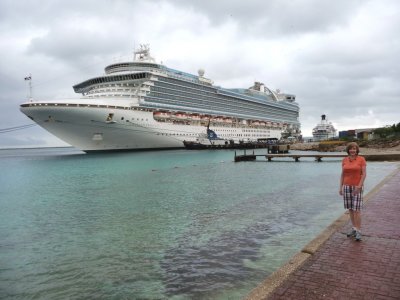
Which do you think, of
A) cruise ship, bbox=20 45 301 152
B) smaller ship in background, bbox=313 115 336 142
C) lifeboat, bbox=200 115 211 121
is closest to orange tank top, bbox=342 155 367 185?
cruise ship, bbox=20 45 301 152

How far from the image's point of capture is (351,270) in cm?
484

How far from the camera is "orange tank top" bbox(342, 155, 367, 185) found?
630 cm

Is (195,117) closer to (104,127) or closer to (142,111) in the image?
(142,111)

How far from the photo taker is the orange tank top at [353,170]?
6.30 metres

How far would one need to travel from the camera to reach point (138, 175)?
24.9 meters

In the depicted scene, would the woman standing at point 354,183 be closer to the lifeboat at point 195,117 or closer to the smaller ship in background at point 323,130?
the lifeboat at point 195,117

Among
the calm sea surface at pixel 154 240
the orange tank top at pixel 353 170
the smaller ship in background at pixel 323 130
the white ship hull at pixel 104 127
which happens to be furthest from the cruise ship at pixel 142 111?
the smaller ship in background at pixel 323 130

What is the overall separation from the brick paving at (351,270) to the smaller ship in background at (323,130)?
12750 cm

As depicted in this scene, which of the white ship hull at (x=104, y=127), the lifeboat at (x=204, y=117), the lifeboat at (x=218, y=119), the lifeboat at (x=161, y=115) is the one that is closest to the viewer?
the white ship hull at (x=104, y=127)

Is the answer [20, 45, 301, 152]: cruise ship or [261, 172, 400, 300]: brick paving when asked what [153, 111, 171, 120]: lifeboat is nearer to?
[20, 45, 301, 152]: cruise ship

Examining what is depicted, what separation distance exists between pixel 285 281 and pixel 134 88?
167 feet

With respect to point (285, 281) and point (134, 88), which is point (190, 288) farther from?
point (134, 88)

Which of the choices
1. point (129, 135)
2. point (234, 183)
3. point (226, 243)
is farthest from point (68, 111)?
point (226, 243)

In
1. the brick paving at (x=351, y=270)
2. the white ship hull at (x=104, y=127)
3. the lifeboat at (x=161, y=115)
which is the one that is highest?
the lifeboat at (x=161, y=115)
